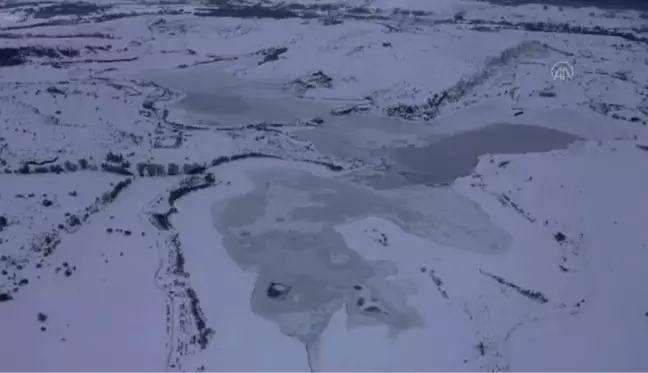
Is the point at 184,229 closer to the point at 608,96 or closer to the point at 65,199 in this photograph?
the point at 65,199

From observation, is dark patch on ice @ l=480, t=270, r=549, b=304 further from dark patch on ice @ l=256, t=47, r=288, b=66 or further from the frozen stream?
dark patch on ice @ l=256, t=47, r=288, b=66

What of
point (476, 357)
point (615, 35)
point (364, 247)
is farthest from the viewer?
point (615, 35)

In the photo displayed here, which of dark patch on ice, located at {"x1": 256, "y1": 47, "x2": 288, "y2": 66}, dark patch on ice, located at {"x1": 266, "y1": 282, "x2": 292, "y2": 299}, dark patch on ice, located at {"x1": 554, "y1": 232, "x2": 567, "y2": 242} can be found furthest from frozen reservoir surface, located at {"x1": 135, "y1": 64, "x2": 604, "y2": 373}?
dark patch on ice, located at {"x1": 256, "y1": 47, "x2": 288, "y2": 66}

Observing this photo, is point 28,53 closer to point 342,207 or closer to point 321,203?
point 321,203

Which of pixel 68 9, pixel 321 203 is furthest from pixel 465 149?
pixel 68 9

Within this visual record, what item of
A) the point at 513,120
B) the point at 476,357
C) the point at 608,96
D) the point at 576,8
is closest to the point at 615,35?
the point at 576,8

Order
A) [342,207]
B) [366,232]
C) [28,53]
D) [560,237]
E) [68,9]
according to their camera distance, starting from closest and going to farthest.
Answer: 1. [560,237]
2. [366,232]
3. [342,207]
4. [28,53]
5. [68,9]

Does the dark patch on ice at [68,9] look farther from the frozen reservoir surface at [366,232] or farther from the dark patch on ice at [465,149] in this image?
the dark patch on ice at [465,149]

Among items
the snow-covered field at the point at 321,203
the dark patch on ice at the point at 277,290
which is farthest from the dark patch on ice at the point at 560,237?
the dark patch on ice at the point at 277,290
